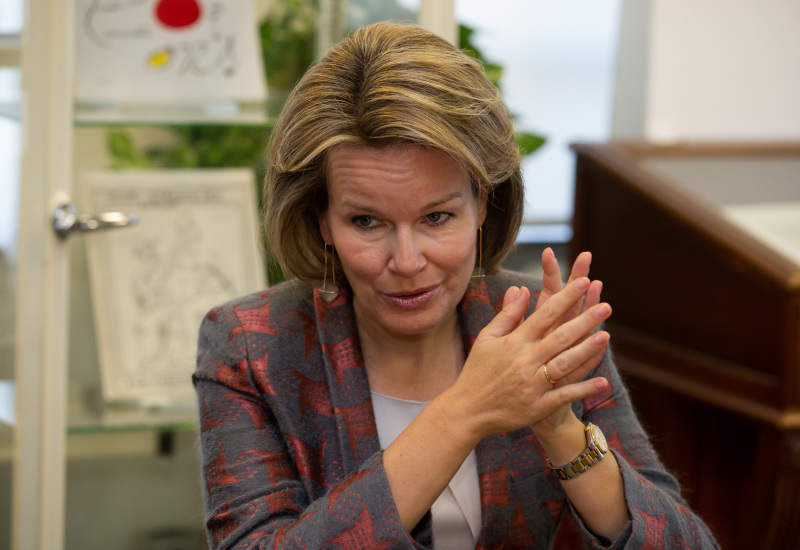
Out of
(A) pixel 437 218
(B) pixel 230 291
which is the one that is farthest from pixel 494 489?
(B) pixel 230 291

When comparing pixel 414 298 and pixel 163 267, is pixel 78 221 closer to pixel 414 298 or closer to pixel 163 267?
pixel 163 267

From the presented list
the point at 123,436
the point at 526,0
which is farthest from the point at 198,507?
the point at 526,0

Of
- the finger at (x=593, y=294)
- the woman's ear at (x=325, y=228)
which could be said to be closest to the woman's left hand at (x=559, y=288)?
the finger at (x=593, y=294)

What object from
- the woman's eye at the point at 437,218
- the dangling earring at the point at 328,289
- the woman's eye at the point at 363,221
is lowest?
the dangling earring at the point at 328,289

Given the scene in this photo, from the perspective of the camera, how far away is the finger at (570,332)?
1059 millimetres

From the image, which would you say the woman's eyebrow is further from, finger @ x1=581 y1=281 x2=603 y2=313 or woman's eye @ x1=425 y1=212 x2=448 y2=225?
finger @ x1=581 y1=281 x2=603 y2=313

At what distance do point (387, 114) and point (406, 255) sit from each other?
19 centimetres

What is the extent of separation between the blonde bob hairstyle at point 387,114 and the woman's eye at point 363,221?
0.09 metres

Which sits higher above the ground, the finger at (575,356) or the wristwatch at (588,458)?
the finger at (575,356)

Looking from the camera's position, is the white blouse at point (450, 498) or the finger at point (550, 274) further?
the white blouse at point (450, 498)

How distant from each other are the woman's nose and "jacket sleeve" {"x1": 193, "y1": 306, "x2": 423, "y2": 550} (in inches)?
9.9

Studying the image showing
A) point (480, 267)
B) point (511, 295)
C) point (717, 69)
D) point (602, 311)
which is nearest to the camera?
point (602, 311)

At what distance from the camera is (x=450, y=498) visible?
1.38 meters

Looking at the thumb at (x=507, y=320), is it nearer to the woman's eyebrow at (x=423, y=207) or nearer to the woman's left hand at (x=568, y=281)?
the woman's left hand at (x=568, y=281)
